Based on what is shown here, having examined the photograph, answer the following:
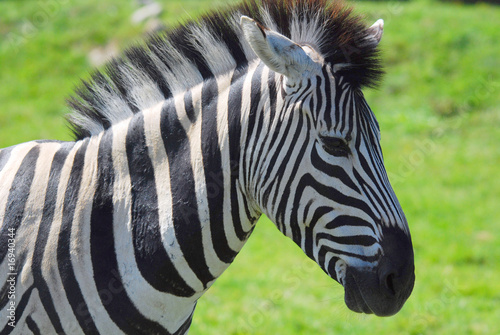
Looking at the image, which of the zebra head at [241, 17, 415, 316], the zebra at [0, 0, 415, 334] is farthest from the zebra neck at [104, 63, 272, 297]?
the zebra head at [241, 17, 415, 316]

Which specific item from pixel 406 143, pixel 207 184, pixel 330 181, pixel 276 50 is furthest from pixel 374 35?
pixel 406 143

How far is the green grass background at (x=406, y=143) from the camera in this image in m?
6.59

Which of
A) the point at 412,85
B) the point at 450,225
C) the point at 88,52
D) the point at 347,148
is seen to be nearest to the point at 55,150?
the point at 347,148

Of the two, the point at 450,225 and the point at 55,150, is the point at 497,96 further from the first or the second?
the point at 55,150

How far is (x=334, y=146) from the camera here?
7.64ft

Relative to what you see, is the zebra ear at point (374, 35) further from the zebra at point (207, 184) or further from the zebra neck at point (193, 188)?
the zebra neck at point (193, 188)

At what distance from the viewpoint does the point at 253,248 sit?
8.71 m

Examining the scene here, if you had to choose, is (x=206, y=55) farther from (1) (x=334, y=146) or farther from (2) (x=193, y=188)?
(1) (x=334, y=146)

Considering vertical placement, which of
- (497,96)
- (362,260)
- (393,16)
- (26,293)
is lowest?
(497,96)

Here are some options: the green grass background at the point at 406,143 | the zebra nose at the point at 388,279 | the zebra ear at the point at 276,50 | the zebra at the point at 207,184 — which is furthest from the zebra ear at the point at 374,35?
the zebra nose at the point at 388,279

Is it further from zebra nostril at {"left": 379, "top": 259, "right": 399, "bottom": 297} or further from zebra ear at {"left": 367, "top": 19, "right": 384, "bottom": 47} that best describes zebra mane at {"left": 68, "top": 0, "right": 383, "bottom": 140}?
zebra nostril at {"left": 379, "top": 259, "right": 399, "bottom": 297}

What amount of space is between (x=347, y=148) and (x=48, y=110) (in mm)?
12940

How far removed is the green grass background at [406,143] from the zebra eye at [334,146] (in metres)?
0.66

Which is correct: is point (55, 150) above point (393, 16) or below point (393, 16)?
above
